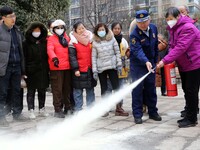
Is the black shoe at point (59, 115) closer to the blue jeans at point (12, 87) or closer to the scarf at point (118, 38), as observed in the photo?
the blue jeans at point (12, 87)

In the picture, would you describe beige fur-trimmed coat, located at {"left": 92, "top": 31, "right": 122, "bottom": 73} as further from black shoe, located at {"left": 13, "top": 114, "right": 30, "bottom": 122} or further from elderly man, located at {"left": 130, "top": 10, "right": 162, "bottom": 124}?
black shoe, located at {"left": 13, "top": 114, "right": 30, "bottom": 122}

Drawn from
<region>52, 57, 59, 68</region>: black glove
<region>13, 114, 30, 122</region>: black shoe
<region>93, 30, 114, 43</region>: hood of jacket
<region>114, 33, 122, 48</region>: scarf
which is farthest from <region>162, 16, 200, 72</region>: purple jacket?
<region>13, 114, 30, 122</region>: black shoe

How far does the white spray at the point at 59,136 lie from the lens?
14.6 ft

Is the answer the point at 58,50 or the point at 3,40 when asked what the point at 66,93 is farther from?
the point at 3,40

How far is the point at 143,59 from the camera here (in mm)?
5684

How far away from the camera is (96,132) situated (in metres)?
5.29

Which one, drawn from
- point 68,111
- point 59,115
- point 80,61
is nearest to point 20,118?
point 59,115

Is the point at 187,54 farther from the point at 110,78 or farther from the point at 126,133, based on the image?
the point at 110,78

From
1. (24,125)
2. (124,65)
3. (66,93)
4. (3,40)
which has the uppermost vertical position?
(3,40)

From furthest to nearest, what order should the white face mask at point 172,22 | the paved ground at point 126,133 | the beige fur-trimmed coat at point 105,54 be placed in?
the beige fur-trimmed coat at point 105,54 < the white face mask at point 172,22 < the paved ground at point 126,133

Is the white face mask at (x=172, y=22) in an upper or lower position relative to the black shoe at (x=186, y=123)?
upper

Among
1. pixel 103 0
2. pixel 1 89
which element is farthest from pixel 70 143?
pixel 103 0

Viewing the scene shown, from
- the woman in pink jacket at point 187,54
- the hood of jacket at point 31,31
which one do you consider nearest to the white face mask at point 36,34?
the hood of jacket at point 31,31

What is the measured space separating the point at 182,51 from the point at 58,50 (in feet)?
8.71
